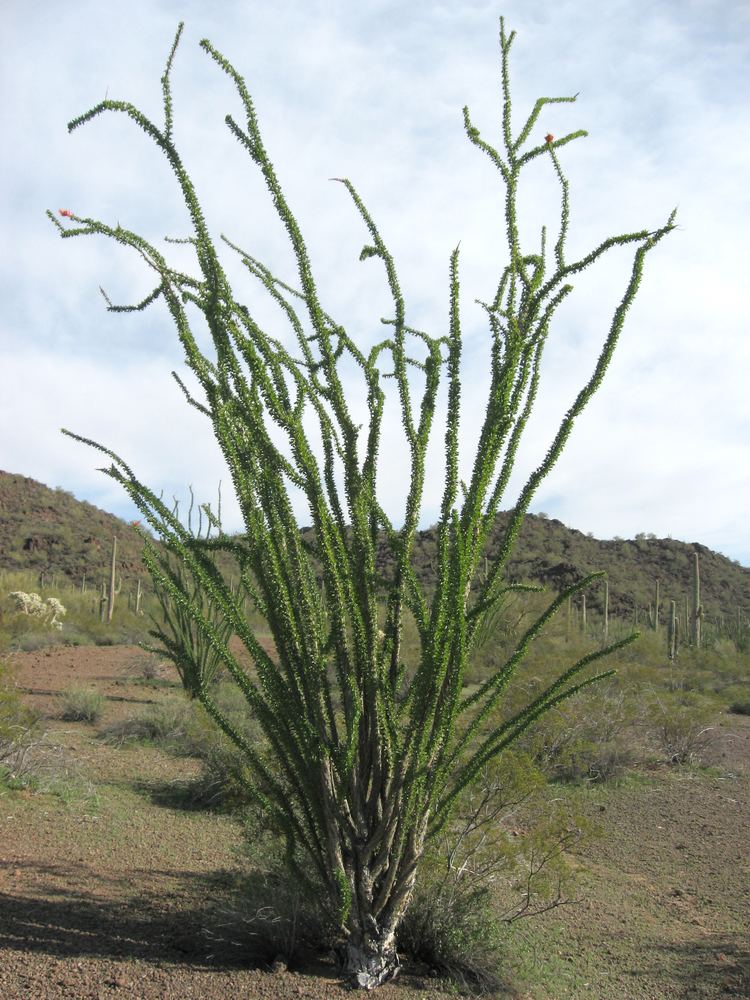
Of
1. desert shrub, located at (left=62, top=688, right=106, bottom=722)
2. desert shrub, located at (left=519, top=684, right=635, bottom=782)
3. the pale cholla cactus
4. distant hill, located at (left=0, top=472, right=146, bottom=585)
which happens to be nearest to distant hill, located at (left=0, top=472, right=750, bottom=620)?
distant hill, located at (left=0, top=472, right=146, bottom=585)

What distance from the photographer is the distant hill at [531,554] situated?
4066cm

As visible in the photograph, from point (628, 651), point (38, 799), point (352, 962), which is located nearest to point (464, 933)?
point (352, 962)

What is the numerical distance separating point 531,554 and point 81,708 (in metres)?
34.3

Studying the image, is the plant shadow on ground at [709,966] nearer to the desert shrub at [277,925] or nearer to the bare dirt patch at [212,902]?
the bare dirt patch at [212,902]

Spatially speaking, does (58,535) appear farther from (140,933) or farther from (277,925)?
(277,925)

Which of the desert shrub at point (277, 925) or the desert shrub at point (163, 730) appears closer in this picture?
the desert shrub at point (277, 925)

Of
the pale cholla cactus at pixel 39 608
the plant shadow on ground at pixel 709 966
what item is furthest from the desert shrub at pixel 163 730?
the pale cholla cactus at pixel 39 608

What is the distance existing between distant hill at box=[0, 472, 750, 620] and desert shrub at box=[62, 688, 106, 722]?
2624 centimetres

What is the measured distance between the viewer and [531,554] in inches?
1715

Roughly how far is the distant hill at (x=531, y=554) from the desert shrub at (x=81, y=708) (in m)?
26.2

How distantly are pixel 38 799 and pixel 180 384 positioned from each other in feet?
14.4

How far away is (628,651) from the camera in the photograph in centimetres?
1866

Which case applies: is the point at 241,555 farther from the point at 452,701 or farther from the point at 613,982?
the point at 613,982

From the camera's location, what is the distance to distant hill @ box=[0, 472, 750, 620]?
40.7 metres
